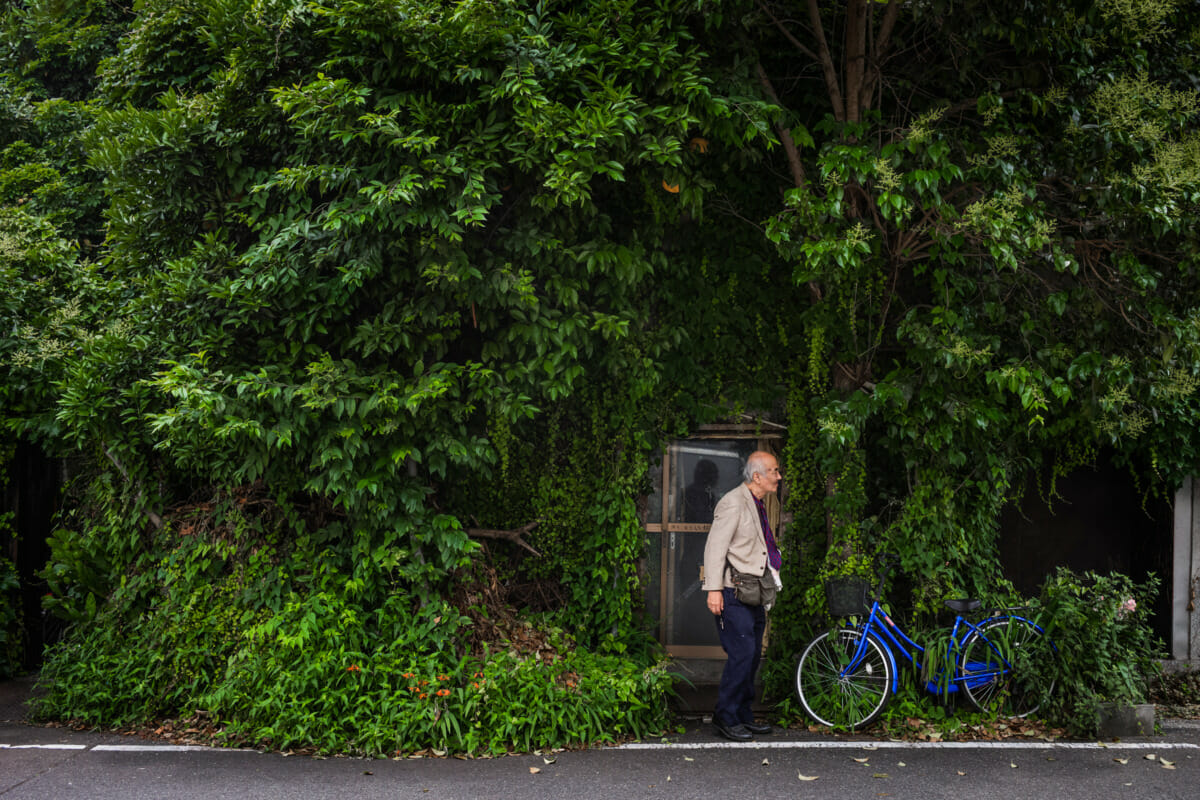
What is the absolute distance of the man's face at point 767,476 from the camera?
6152mm

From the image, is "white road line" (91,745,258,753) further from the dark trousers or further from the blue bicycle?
the blue bicycle

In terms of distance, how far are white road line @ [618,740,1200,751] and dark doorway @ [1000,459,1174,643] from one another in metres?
2.51

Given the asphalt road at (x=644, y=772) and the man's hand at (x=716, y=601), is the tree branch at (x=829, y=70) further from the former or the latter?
the asphalt road at (x=644, y=772)

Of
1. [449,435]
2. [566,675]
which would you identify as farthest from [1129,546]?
[449,435]

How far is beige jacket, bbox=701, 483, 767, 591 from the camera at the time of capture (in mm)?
5980

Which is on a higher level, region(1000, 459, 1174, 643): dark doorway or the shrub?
region(1000, 459, 1174, 643): dark doorway

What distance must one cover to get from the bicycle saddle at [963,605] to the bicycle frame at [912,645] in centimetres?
10

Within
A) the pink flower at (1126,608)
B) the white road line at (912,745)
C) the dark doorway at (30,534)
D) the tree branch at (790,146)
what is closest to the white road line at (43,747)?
the dark doorway at (30,534)

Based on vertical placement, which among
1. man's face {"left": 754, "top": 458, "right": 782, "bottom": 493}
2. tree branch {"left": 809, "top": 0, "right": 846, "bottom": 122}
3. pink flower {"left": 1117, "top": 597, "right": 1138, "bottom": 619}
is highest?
tree branch {"left": 809, "top": 0, "right": 846, "bottom": 122}

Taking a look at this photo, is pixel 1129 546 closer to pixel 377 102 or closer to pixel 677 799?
pixel 677 799

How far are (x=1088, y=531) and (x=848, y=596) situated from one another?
3.55 metres

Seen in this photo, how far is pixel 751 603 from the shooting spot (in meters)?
5.98

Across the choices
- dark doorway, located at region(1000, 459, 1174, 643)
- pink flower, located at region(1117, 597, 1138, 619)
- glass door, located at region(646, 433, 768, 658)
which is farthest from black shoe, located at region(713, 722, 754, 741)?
dark doorway, located at region(1000, 459, 1174, 643)

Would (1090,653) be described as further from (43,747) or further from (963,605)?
(43,747)
